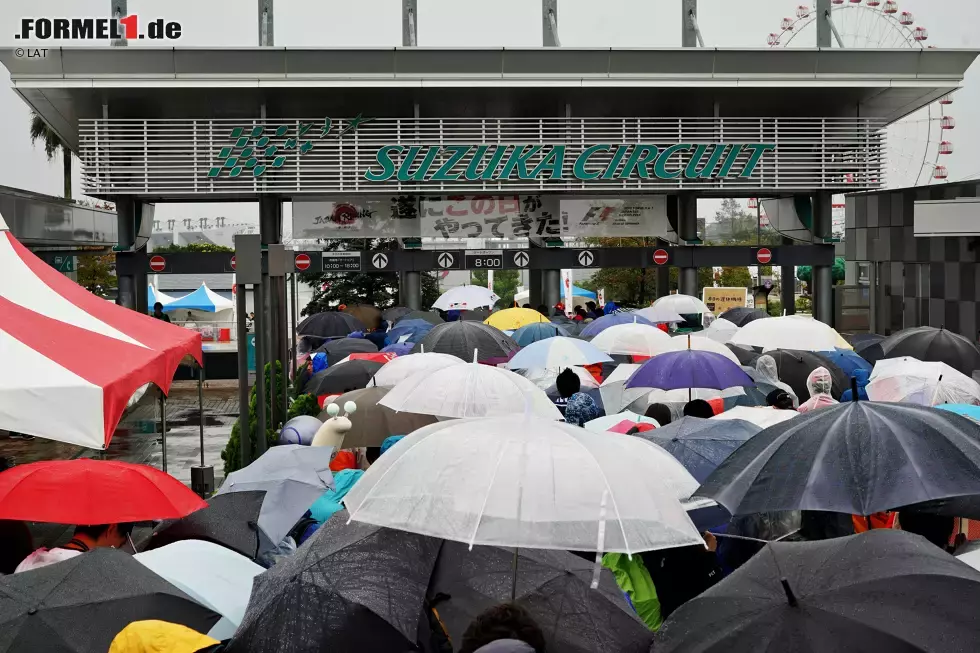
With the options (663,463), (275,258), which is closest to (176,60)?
(275,258)

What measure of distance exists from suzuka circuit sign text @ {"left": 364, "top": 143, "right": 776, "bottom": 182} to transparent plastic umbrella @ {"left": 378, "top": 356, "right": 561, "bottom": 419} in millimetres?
21942

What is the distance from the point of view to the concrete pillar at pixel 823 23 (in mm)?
33147

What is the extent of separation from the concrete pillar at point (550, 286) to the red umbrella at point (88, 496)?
26.9 metres

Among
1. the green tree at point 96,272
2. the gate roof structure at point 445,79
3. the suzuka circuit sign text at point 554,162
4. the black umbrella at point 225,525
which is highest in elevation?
the gate roof structure at point 445,79

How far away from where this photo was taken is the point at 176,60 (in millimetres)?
29391

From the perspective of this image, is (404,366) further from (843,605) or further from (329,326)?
(329,326)

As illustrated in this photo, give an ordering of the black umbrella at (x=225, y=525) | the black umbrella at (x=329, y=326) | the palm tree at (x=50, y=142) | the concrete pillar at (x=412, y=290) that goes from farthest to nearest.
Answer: the palm tree at (x=50, y=142), the concrete pillar at (x=412, y=290), the black umbrella at (x=329, y=326), the black umbrella at (x=225, y=525)

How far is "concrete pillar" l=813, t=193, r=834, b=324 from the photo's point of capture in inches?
1303

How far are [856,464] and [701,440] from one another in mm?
2049

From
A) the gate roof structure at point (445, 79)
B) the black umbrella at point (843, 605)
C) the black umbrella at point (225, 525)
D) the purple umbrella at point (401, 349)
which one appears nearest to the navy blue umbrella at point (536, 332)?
the purple umbrella at point (401, 349)

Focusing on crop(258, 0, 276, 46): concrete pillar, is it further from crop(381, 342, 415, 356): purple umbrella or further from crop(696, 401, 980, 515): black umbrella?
crop(696, 401, 980, 515): black umbrella

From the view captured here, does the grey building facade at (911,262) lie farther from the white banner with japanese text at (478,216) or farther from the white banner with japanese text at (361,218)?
the white banner with japanese text at (361,218)

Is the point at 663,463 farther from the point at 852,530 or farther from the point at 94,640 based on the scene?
the point at 94,640

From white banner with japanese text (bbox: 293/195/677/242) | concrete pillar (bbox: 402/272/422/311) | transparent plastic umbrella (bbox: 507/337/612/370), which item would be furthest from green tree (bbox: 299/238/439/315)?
transparent plastic umbrella (bbox: 507/337/612/370)
